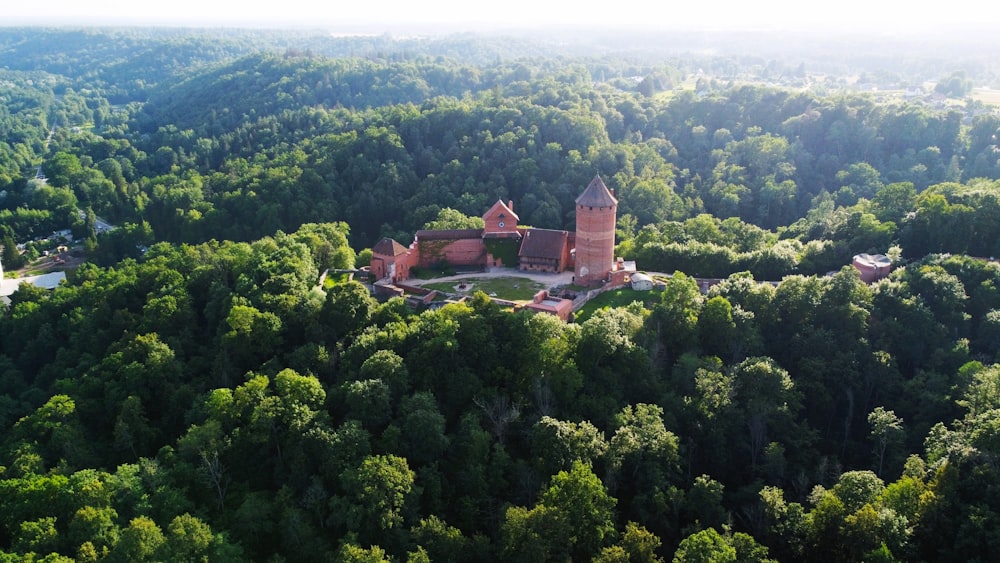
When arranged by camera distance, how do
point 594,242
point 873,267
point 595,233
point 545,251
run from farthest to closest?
point 545,251, point 873,267, point 594,242, point 595,233

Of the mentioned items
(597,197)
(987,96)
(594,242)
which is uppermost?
(597,197)

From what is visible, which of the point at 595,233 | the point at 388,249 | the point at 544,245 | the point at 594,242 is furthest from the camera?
the point at 544,245

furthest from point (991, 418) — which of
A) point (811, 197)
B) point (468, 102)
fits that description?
point (468, 102)

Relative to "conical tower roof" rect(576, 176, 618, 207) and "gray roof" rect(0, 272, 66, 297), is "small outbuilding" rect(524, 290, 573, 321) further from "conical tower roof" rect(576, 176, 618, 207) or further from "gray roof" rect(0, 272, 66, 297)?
"gray roof" rect(0, 272, 66, 297)

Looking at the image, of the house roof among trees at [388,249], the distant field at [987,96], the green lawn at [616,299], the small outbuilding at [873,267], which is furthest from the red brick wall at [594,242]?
the distant field at [987,96]

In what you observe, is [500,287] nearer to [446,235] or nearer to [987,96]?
[446,235]

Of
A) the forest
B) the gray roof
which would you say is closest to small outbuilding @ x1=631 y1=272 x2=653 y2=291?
the forest

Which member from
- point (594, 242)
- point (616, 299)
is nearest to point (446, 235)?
point (594, 242)

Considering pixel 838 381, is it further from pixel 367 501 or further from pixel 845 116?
pixel 845 116
